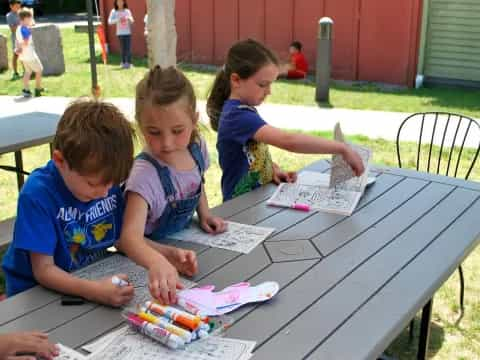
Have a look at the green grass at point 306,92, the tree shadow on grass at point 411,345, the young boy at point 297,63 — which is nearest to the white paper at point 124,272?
the tree shadow on grass at point 411,345

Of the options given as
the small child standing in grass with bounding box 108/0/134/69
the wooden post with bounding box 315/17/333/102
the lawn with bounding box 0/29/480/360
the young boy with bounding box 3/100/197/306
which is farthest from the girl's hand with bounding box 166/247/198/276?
the small child standing in grass with bounding box 108/0/134/69

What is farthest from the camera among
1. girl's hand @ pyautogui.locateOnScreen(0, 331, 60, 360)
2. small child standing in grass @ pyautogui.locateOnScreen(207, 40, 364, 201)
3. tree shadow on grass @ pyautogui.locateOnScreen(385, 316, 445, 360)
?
tree shadow on grass @ pyautogui.locateOnScreen(385, 316, 445, 360)

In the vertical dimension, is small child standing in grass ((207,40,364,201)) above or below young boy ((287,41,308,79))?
above

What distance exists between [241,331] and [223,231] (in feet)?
2.33

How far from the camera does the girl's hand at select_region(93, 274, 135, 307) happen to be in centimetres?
165

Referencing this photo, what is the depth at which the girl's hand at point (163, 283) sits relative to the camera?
63.6 inches

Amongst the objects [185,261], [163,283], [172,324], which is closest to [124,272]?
[185,261]

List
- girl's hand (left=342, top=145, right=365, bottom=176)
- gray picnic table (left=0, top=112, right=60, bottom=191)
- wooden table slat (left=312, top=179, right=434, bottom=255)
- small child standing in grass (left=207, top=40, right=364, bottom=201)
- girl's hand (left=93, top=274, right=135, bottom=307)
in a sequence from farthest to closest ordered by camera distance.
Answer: gray picnic table (left=0, top=112, right=60, bottom=191) → small child standing in grass (left=207, top=40, right=364, bottom=201) → girl's hand (left=342, top=145, right=365, bottom=176) → wooden table slat (left=312, top=179, right=434, bottom=255) → girl's hand (left=93, top=274, right=135, bottom=307)

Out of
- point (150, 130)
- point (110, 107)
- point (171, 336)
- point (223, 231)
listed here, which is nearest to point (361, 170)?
point (223, 231)

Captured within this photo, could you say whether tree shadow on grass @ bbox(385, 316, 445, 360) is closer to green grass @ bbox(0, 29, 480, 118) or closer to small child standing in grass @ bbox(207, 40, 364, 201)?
small child standing in grass @ bbox(207, 40, 364, 201)

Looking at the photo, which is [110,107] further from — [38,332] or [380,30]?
[380,30]

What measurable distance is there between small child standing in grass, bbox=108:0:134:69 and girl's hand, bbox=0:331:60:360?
34.3 ft

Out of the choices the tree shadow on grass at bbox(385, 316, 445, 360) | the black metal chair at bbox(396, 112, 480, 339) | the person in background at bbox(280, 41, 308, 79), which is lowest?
the tree shadow on grass at bbox(385, 316, 445, 360)

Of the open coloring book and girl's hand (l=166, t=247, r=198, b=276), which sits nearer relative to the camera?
girl's hand (l=166, t=247, r=198, b=276)
